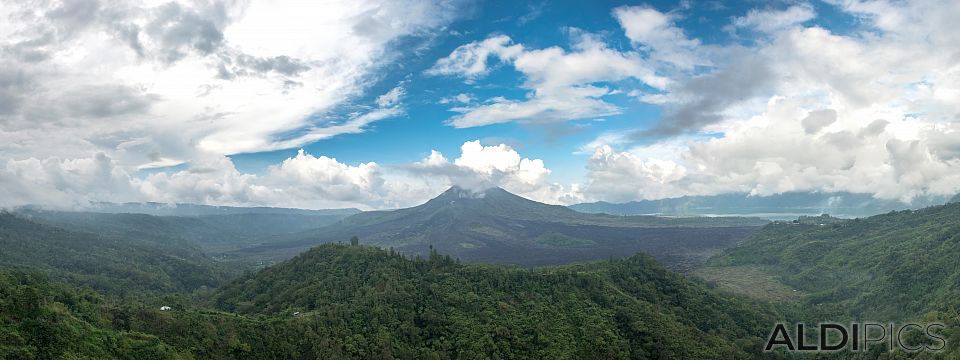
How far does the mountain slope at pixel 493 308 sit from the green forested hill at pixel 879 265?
26.7 m

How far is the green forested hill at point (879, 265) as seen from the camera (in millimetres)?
96938

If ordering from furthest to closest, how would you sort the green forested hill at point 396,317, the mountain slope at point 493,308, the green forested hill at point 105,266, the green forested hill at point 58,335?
the green forested hill at point 105,266
the mountain slope at point 493,308
the green forested hill at point 396,317
the green forested hill at point 58,335

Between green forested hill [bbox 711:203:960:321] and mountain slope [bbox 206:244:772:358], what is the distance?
87.7 ft

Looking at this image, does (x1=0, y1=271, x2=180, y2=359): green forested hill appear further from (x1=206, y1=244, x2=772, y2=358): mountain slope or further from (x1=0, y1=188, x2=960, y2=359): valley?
(x1=206, y1=244, x2=772, y2=358): mountain slope

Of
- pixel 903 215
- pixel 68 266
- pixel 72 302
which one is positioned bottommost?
pixel 68 266

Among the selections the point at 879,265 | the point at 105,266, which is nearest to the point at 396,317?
the point at 879,265

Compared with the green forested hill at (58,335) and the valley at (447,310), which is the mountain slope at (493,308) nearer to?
the valley at (447,310)

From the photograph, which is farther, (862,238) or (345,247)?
(862,238)

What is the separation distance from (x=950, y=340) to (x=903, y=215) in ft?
567

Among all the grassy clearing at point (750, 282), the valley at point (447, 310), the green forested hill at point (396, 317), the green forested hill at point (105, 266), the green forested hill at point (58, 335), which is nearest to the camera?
the green forested hill at point (58, 335)

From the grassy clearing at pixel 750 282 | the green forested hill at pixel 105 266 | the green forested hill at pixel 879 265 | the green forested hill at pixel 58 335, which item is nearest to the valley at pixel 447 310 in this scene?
the green forested hill at pixel 58 335

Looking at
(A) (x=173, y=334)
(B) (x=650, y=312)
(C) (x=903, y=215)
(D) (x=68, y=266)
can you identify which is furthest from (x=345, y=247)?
(C) (x=903, y=215)

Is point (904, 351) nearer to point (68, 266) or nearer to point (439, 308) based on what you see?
point (439, 308)

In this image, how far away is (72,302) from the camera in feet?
160
